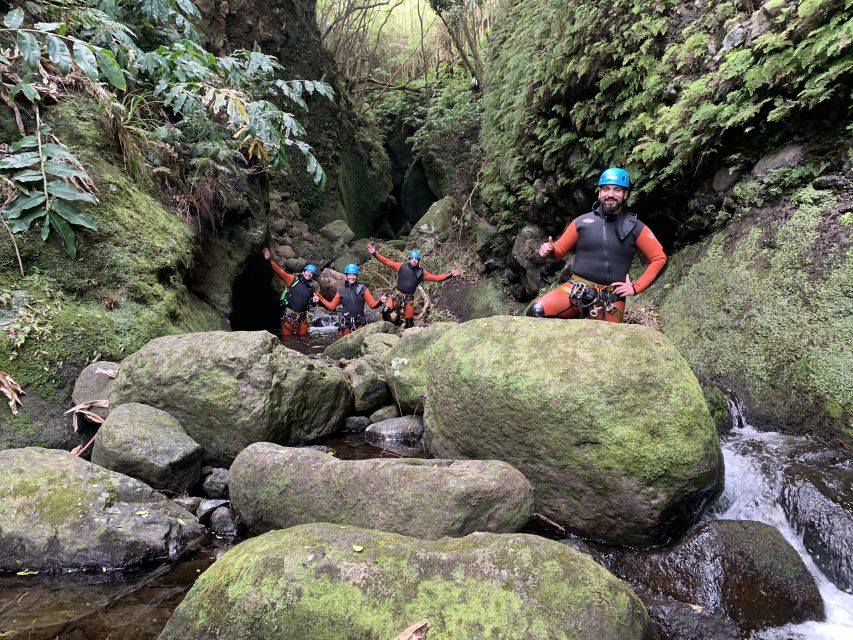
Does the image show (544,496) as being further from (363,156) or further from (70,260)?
(363,156)

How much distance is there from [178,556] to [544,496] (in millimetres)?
2669

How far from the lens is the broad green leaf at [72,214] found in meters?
5.28

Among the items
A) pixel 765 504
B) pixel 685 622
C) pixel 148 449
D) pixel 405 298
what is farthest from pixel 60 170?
pixel 405 298

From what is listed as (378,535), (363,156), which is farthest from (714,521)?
(363,156)

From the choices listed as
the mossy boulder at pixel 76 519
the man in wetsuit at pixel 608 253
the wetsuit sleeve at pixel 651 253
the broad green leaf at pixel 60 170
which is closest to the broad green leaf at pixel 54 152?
the broad green leaf at pixel 60 170

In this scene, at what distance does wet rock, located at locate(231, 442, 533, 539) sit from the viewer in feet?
10.1

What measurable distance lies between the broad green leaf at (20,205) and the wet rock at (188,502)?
138 inches

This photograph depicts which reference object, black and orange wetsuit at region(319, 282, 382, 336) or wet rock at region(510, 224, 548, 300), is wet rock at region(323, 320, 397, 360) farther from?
wet rock at region(510, 224, 548, 300)

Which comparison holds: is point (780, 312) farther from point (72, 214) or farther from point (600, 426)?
point (72, 214)

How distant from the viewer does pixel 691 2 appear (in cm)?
712

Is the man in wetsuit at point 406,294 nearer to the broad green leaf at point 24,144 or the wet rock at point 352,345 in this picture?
the wet rock at point 352,345

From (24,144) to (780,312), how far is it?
8.37 m

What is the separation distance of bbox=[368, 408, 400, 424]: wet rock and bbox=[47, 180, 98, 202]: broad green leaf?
4.11 m

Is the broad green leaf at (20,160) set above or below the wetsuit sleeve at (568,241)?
above
